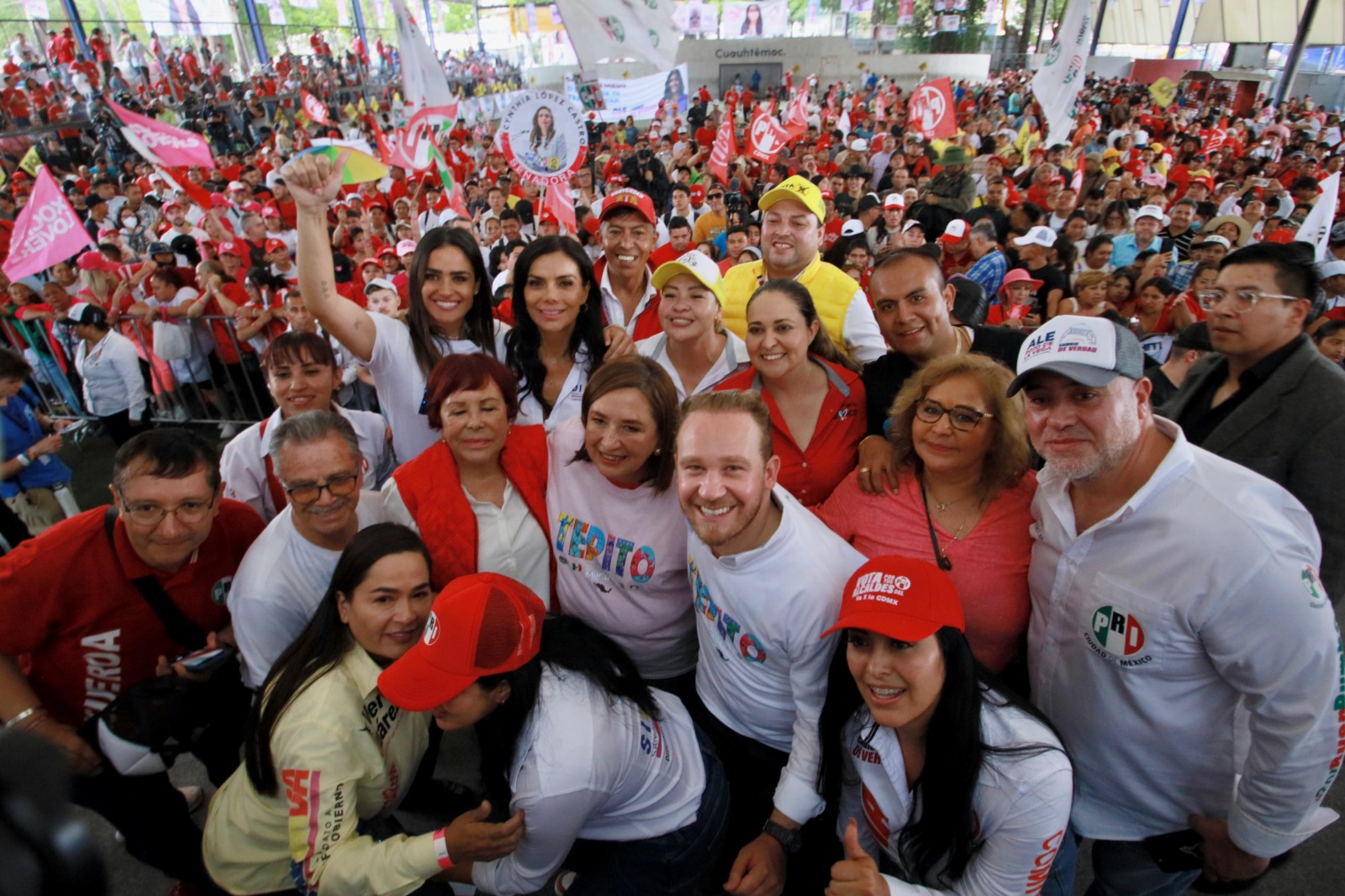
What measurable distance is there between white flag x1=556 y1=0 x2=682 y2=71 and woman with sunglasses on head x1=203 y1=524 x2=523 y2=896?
10.2 m

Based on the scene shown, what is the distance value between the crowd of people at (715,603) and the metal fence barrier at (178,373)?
15.4 feet

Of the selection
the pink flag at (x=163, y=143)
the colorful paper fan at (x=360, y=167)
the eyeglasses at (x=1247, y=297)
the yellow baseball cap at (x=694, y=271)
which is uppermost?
the pink flag at (x=163, y=143)

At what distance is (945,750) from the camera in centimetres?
173

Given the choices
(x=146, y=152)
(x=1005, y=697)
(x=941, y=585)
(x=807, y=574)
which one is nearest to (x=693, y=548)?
(x=807, y=574)

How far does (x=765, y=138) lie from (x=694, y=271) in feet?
27.7

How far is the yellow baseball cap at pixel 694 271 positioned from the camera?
3.03 m

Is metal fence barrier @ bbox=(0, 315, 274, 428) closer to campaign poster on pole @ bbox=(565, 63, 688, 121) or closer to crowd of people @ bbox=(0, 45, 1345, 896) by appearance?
crowd of people @ bbox=(0, 45, 1345, 896)

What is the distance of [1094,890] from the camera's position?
231cm

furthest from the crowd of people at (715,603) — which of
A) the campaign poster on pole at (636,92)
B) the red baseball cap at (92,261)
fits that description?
the campaign poster on pole at (636,92)

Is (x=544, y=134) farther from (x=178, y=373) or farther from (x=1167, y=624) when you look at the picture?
(x=1167, y=624)

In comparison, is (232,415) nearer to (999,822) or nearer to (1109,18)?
(999,822)

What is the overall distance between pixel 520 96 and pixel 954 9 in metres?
35.3

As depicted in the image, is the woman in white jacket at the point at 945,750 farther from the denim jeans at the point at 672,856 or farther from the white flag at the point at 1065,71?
the white flag at the point at 1065,71

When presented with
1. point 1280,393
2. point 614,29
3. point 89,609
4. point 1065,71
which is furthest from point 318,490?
point 1065,71
